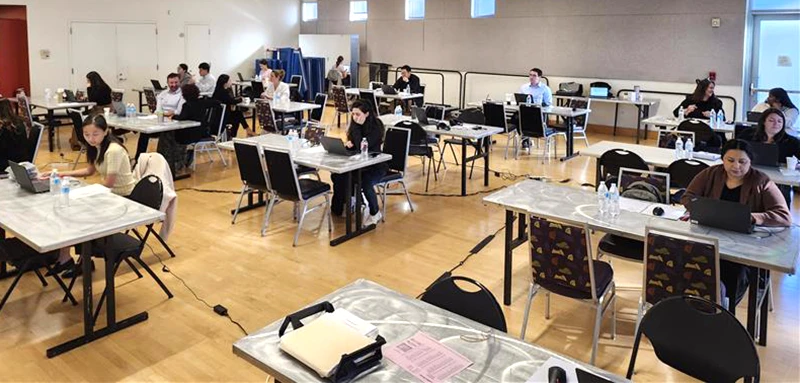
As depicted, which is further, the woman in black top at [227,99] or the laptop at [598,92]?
the laptop at [598,92]

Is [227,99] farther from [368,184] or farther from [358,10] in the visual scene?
[358,10]

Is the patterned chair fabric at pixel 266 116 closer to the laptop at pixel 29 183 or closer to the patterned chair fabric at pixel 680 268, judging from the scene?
the laptop at pixel 29 183

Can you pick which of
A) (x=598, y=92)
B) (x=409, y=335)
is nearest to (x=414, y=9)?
(x=598, y=92)

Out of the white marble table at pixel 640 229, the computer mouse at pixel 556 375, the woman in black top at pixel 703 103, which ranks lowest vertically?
the computer mouse at pixel 556 375

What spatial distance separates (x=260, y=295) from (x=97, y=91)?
6.48 m

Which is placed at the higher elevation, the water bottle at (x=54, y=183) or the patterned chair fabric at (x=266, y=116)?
the patterned chair fabric at (x=266, y=116)

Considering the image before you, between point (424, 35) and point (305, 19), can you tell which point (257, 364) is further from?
point (305, 19)

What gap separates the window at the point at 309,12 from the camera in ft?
55.5

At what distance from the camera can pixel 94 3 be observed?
12.5 metres

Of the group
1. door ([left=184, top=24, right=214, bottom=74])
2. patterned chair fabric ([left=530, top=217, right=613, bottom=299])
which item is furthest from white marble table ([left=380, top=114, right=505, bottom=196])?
door ([left=184, top=24, right=214, bottom=74])

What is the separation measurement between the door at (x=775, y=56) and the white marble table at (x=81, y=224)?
1006 cm

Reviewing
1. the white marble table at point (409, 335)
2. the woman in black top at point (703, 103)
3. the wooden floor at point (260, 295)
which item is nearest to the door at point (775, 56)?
the woman in black top at point (703, 103)

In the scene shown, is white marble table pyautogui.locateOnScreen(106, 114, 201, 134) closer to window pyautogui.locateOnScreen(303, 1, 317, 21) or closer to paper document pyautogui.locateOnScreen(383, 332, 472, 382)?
paper document pyautogui.locateOnScreen(383, 332, 472, 382)

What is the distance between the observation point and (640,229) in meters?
3.50
